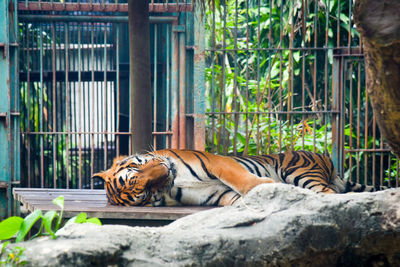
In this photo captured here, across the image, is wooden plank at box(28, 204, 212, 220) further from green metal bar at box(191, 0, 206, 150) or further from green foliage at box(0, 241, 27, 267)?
green foliage at box(0, 241, 27, 267)

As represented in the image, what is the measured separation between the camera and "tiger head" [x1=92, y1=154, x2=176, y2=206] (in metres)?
4.46

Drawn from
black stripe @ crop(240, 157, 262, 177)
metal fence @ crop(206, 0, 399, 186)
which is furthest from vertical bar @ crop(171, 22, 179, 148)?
black stripe @ crop(240, 157, 262, 177)

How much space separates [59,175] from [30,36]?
71.2 inches

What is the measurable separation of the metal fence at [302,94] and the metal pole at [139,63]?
1435mm

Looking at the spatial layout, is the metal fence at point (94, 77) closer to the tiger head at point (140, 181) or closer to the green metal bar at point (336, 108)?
the tiger head at point (140, 181)

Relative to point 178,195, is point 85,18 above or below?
above

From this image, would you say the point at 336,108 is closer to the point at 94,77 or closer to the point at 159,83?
the point at 159,83

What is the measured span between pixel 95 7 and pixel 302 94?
2.43 m

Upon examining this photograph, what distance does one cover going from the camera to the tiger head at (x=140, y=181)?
4.46 m

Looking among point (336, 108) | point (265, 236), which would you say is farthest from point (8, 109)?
point (265, 236)

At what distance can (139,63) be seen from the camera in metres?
4.33

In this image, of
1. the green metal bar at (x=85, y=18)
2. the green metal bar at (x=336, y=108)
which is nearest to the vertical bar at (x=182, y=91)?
the green metal bar at (x=85, y=18)

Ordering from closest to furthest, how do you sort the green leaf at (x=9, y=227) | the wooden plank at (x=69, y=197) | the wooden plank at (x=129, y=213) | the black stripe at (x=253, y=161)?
1. the green leaf at (x=9, y=227)
2. the wooden plank at (x=129, y=213)
3. the wooden plank at (x=69, y=197)
4. the black stripe at (x=253, y=161)

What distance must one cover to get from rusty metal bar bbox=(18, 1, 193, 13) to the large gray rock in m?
3.46
